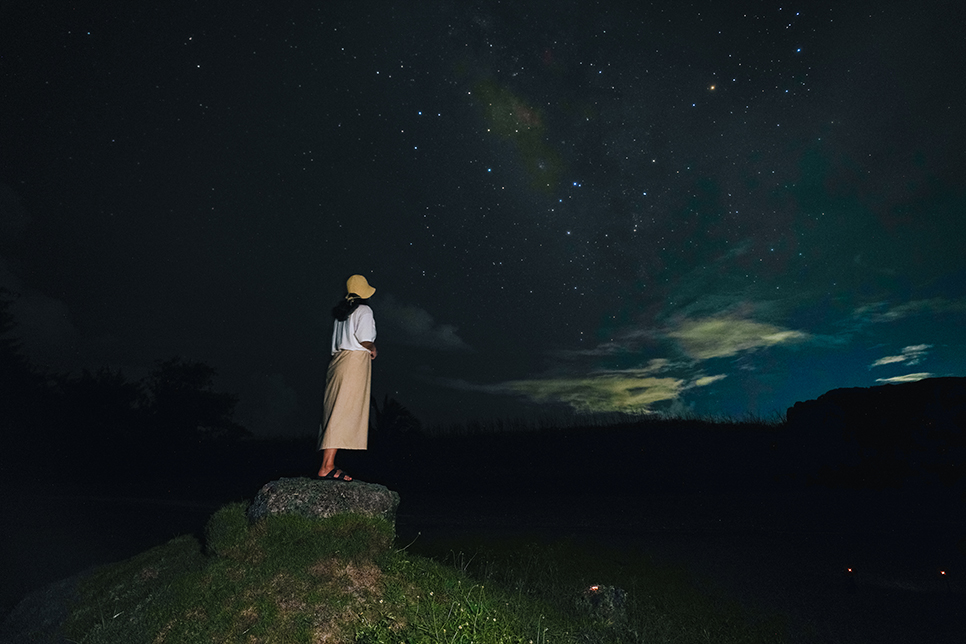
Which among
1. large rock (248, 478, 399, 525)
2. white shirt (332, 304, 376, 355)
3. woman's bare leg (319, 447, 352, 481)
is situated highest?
white shirt (332, 304, 376, 355)

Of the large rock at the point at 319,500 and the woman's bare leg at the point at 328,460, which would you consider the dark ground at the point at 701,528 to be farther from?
the large rock at the point at 319,500

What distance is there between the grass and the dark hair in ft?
8.23

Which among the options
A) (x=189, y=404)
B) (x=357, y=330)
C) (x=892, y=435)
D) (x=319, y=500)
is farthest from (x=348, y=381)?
(x=189, y=404)

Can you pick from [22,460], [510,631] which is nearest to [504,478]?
[510,631]

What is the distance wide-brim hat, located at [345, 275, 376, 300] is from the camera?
713cm

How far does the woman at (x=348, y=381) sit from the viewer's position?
666 cm

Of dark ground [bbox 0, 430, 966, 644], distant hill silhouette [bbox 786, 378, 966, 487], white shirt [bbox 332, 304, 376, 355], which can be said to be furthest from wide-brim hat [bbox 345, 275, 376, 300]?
distant hill silhouette [bbox 786, 378, 966, 487]

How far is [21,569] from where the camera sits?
31.0 feet

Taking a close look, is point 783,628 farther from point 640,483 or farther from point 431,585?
point 640,483

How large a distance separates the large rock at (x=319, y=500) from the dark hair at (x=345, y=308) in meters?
2.08

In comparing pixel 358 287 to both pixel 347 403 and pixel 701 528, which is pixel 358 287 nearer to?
pixel 347 403

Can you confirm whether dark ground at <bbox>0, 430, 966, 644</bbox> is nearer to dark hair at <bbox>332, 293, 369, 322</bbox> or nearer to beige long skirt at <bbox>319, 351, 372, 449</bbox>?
beige long skirt at <bbox>319, 351, 372, 449</bbox>

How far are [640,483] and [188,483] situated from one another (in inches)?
669

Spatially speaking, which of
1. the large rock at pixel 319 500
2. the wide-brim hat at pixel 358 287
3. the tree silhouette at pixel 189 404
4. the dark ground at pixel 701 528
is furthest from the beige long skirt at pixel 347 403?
the tree silhouette at pixel 189 404
